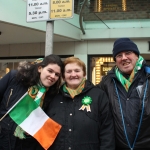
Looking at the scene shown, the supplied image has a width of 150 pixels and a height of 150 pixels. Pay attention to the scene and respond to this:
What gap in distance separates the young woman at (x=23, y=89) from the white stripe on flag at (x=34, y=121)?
0.21 ft

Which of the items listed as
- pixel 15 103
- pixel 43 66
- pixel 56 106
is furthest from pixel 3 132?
pixel 43 66

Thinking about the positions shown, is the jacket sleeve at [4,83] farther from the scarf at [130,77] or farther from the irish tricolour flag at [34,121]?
the scarf at [130,77]

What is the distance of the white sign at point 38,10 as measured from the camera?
3002 mm

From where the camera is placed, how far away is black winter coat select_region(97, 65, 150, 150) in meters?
2.32

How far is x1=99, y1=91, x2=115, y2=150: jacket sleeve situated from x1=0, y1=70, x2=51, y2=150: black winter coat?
2.63ft

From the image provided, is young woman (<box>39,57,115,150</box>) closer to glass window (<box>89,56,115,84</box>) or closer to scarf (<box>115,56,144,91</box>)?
scarf (<box>115,56,144,91</box>)

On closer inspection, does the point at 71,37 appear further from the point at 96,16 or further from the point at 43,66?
the point at 43,66

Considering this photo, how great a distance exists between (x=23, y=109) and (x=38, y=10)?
1259 mm

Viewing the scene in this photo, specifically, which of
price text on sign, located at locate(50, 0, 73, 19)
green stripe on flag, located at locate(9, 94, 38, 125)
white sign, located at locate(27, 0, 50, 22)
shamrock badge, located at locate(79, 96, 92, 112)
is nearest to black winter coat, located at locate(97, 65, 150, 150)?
shamrock badge, located at locate(79, 96, 92, 112)

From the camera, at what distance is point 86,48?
7047 mm

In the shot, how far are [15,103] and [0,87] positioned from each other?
0.78 feet

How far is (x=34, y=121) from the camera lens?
8.83 feet

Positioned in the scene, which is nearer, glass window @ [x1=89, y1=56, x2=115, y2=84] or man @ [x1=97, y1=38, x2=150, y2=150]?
man @ [x1=97, y1=38, x2=150, y2=150]

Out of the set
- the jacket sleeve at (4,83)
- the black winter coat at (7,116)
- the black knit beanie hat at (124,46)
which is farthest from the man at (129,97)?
the jacket sleeve at (4,83)
